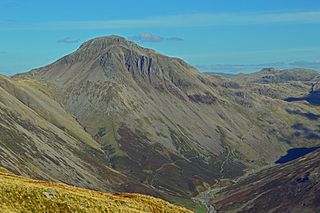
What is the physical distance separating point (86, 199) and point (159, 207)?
16.6 metres

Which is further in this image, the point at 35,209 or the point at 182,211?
the point at 182,211

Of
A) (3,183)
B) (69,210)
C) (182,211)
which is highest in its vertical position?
(3,183)

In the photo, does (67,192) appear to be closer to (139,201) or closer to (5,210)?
(5,210)

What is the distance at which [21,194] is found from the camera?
200 ft

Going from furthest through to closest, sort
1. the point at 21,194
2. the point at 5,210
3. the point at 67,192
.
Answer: the point at 67,192 → the point at 21,194 → the point at 5,210

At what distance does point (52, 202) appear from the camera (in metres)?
61.9

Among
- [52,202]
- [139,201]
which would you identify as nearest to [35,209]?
[52,202]

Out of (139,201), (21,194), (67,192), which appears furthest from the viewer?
(139,201)

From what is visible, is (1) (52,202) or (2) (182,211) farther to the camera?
(2) (182,211)

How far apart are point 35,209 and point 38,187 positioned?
427cm

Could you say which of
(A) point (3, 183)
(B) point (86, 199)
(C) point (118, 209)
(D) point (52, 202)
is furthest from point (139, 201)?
(A) point (3, 183)

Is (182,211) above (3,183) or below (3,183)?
below

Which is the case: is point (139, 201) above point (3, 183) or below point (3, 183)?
below

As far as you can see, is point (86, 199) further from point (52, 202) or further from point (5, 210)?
point (5, 210)
